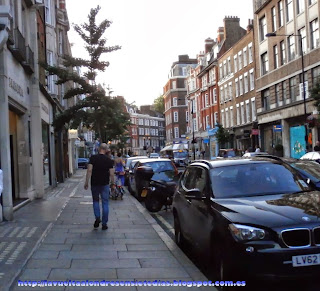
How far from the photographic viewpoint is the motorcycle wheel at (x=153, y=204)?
43.2ft

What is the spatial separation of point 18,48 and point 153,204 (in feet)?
19.5

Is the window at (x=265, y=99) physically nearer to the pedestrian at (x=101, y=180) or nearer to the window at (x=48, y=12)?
the window at (x=48, y=12)

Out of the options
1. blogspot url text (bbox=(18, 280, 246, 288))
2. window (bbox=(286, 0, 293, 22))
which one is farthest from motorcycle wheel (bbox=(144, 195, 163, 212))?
window (bbox=(286, 0, 293, 22))

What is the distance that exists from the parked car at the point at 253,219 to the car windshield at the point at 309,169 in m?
2.91

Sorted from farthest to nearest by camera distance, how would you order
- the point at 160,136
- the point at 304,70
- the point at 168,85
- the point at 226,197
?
the point at 160,136, the point at 168,85, the point at 304,70, the point at 226,197

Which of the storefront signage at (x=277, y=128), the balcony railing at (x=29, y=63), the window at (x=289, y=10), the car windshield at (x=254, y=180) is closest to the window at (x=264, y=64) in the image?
the window at (x=289, y=10)

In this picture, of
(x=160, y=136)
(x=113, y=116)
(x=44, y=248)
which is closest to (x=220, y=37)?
(x=113, y=116)

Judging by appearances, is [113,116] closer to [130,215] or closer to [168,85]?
[130,215]

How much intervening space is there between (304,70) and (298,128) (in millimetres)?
4461

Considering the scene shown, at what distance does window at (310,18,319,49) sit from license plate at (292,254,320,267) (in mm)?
29506

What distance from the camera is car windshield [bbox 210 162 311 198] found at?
6.59 meters

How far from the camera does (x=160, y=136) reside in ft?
500

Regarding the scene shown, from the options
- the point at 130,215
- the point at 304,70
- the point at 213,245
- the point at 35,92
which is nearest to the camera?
the point at 213,245

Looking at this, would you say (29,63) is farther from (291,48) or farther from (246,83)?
(246,83)
